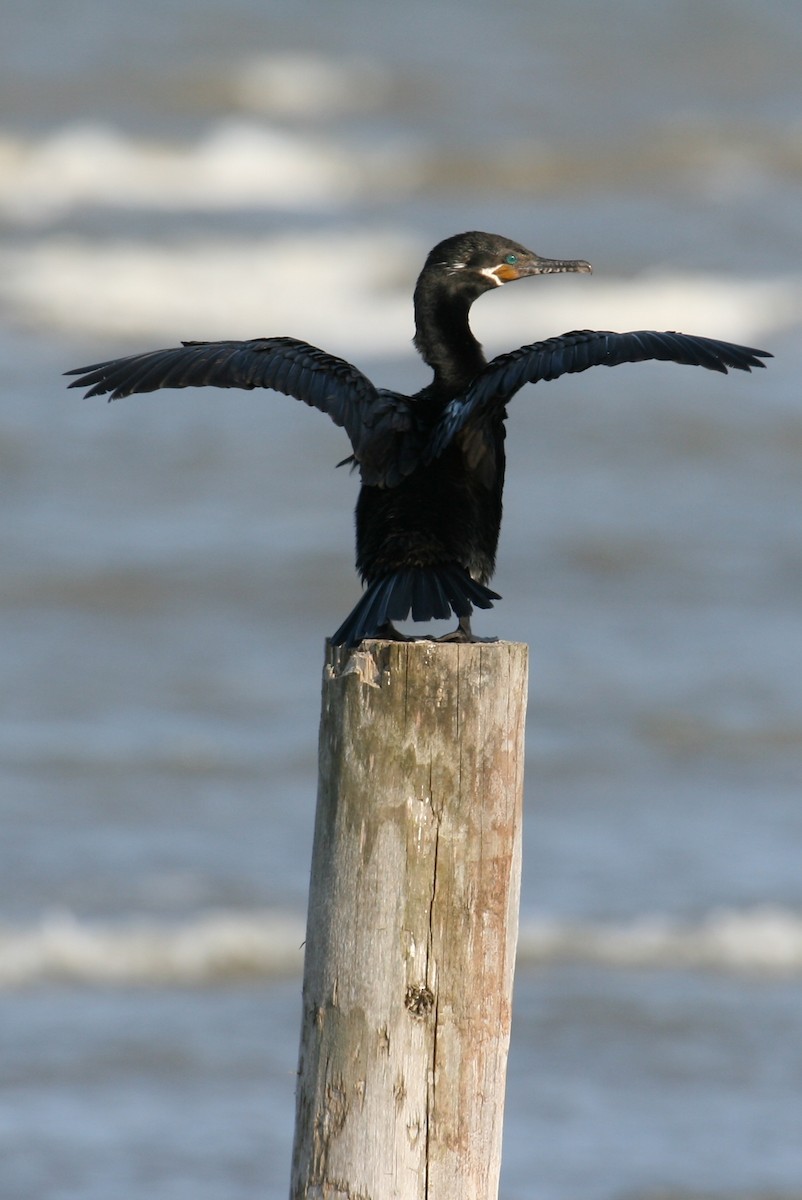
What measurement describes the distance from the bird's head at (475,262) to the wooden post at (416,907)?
161cm

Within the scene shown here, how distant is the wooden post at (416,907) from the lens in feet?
9.32

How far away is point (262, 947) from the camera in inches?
279

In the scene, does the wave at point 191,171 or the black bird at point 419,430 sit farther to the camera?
the wave at point 191,171

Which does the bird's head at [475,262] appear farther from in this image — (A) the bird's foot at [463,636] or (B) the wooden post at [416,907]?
(B) the wooden post at [416,907]

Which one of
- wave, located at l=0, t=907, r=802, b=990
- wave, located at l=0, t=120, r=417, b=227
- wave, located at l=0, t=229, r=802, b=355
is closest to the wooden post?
wave, located at l=0, t=907, r=802, b=990

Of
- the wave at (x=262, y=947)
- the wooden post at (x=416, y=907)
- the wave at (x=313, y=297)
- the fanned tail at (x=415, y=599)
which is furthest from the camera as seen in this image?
the wave at (x=313, y=297)

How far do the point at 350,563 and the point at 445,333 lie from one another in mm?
7854

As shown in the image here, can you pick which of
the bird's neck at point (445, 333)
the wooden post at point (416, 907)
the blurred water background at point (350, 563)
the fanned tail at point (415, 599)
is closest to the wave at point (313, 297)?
the blurred water background at point (350, 563)

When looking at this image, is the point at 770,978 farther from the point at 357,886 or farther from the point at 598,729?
the point at 357,886

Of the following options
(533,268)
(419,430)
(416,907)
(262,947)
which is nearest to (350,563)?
(262,947)

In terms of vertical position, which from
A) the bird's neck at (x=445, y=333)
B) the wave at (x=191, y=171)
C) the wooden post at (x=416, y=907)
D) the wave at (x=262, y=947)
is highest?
the wave at (x=191, y=171)

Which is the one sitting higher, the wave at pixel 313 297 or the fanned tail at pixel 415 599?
the wave at pixel 313 297

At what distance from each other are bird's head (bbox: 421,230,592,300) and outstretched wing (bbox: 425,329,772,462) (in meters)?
0.79

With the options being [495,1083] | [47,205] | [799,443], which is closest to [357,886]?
[495,1083]
